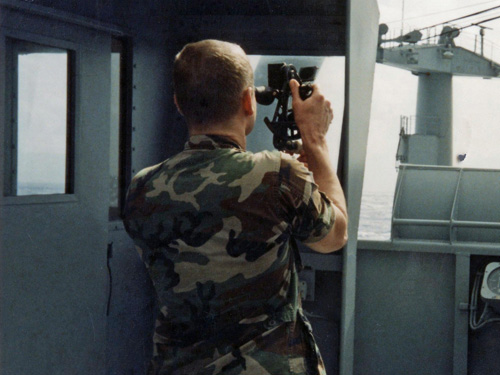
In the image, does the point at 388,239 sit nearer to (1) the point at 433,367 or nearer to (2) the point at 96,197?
(1) the point at 433,367

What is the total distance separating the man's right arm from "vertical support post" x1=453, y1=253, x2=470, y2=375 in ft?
10.1

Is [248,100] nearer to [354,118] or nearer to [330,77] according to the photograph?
[354,118]

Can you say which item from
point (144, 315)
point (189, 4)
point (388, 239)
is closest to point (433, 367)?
point (388, 239)

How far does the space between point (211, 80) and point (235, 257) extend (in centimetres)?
34

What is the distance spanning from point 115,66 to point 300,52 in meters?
1.07

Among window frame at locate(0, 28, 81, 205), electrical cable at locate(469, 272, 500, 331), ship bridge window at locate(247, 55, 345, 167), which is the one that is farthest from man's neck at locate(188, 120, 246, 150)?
electrical cable at locate(469, 272, 500, 331)

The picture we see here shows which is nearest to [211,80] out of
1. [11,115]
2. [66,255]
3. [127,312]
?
[11,115]

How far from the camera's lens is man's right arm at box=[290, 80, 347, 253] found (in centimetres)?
→ 122

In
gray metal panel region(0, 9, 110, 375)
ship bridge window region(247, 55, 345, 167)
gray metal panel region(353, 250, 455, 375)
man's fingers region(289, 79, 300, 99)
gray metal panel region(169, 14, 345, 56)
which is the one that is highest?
gray metal panel region(169, 14, 345, 56)

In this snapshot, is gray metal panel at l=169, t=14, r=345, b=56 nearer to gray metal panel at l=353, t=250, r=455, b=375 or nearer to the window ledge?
the window ledge

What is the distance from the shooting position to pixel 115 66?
3338 millimetres

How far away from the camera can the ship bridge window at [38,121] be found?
8.43 ft

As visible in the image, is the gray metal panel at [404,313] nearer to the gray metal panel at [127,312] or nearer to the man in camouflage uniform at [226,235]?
the gray metal panel at [127,312]

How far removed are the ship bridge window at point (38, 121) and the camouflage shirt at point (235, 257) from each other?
161cm
